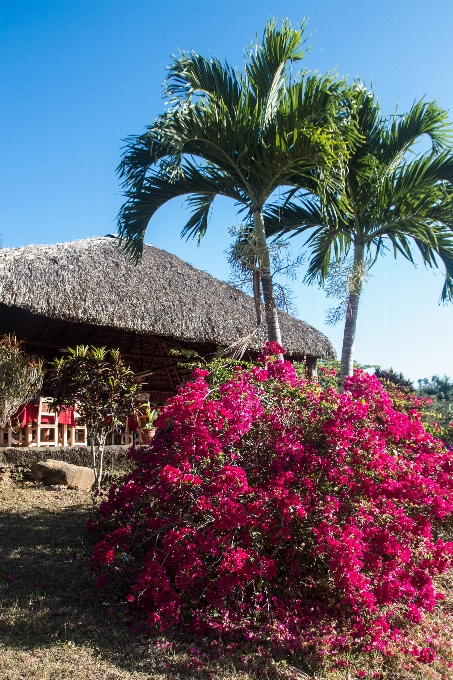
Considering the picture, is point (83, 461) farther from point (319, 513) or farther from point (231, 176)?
point (319, 513)

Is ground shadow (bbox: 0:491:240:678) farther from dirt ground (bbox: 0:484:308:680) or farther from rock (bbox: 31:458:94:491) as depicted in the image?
rock (bbox: 31:458:94:491)

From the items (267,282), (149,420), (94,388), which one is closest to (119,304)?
(94,388)

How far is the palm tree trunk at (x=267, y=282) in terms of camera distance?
582 centimetres

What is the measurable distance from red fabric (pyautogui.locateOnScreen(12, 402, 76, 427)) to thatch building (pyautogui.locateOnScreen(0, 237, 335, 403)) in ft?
4.55

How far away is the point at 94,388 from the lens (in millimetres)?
6816

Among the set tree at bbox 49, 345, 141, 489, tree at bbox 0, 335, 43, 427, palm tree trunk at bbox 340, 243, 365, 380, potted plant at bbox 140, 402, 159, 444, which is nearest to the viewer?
potted plant at bbox 140, 402, 159, 444

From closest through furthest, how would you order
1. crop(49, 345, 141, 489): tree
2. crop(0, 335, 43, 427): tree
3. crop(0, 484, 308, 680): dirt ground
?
1. crop(0, 484, 308, 680): dirt ground
2. crop(49, 345, 141, 489): tree
3. crop(0, 335, 43, 427): tree

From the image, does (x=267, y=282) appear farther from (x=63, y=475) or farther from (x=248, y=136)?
(x=63, y=475)

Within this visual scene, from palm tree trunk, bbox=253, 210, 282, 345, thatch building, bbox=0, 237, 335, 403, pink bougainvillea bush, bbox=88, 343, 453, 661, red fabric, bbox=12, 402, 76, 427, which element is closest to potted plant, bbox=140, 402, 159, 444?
pink bougainvillea bush, bbox=88, 343, 453, 661

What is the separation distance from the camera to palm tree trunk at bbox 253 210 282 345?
582cm

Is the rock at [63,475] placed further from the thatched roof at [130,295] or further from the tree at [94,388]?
the thatched roof at [130,295]

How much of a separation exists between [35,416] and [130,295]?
93.3 inches

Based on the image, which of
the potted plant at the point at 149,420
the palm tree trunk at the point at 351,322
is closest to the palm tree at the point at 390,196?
the palm tree trunk at the point at 351,322

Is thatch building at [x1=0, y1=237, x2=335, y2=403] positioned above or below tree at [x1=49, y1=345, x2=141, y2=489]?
above
